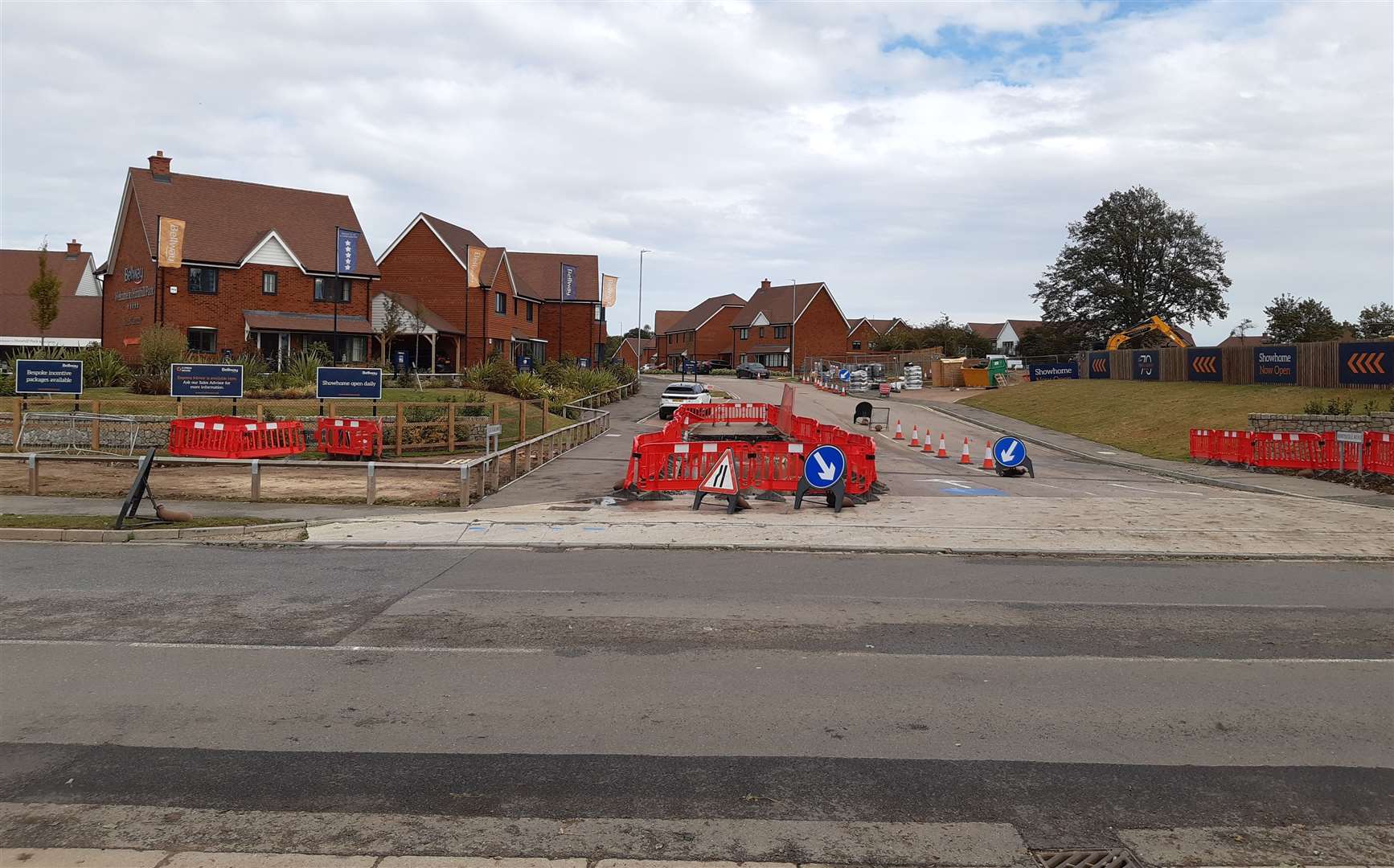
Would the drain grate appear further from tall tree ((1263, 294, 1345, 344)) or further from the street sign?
tall tree ((1263, 294, 1345, 344))

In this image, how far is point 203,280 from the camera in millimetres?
45250

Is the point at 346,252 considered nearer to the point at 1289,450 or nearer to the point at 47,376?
the point at 47,376

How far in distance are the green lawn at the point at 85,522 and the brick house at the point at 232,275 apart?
102 feet

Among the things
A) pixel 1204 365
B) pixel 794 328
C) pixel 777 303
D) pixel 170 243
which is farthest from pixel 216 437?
pixel 777 303

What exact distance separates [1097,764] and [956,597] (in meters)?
4.72

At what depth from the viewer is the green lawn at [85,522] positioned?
13836 mm

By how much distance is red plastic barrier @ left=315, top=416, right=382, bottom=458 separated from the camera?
24.7 meters

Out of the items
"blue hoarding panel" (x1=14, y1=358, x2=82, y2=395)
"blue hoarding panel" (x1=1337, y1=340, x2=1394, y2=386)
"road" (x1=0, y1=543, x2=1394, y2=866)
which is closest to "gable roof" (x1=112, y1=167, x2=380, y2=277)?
"blue hoarding panel" (x1=14, y1=358, x2=82, y2=395)

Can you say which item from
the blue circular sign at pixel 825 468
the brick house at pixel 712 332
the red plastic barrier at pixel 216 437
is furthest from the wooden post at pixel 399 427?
the brick house at pixel 712 332

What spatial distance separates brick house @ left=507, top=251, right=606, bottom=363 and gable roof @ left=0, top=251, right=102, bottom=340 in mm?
26054

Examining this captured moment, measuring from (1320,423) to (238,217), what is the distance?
46567 mm

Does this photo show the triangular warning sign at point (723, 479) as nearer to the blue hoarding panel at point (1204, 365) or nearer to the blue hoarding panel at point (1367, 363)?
the blue hoarding panel at point (1367, 363)

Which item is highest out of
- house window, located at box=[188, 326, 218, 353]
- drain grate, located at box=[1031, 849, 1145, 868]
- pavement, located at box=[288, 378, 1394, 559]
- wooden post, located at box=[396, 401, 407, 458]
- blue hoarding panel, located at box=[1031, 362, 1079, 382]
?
house window, located at box=[188, 326, 218, 353]

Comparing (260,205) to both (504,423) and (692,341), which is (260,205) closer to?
(504,423)
